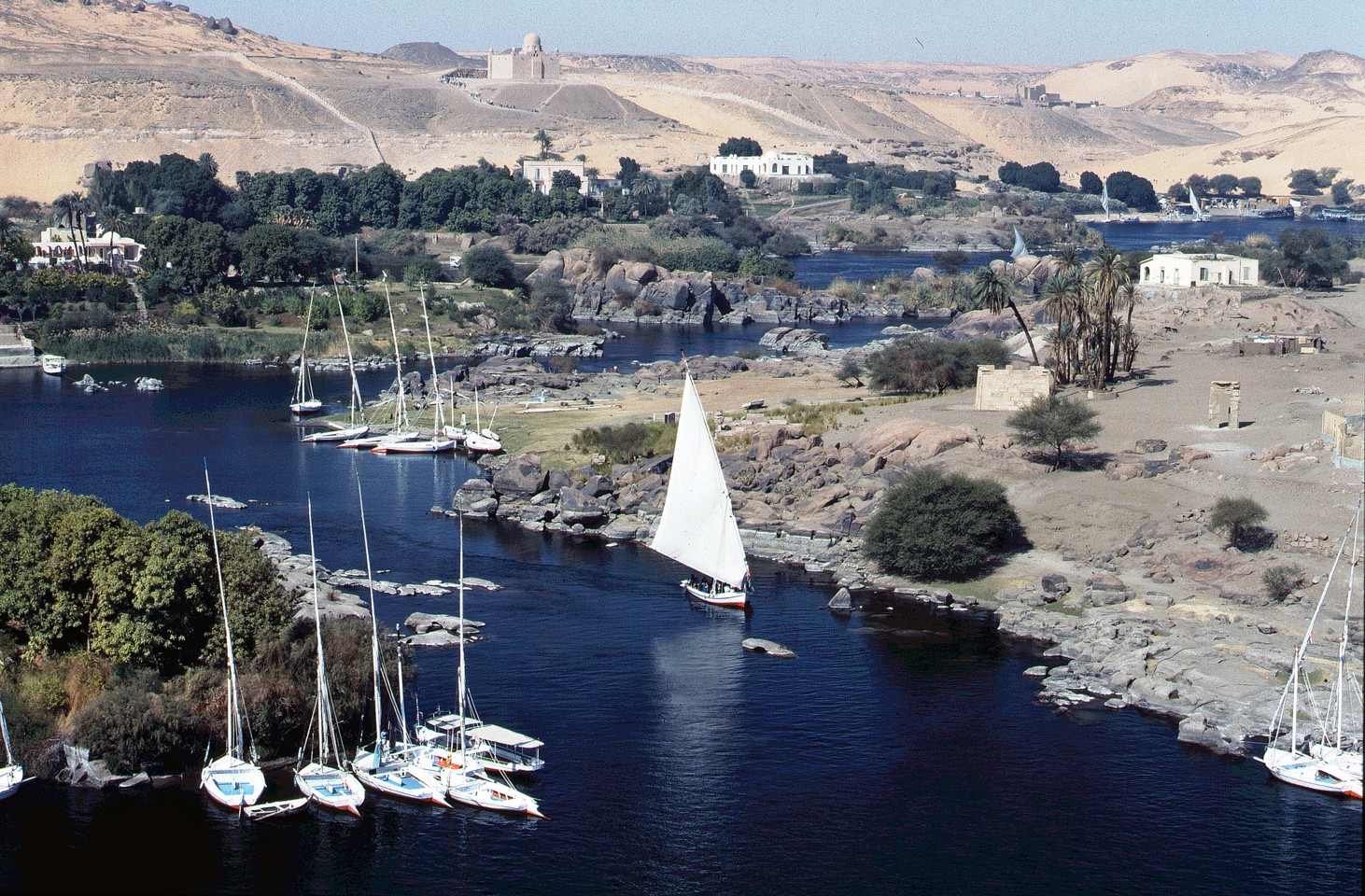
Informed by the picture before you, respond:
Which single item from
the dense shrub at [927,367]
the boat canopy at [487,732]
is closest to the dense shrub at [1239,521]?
the boat canopy at [487,732]

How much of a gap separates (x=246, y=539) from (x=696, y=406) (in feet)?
36.8

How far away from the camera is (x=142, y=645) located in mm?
28516

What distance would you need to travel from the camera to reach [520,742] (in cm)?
2797

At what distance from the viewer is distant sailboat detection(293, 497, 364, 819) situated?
85.9 feet

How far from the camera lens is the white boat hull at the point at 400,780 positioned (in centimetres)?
2659

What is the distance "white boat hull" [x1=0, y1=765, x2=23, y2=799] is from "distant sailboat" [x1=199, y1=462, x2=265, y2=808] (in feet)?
8.94

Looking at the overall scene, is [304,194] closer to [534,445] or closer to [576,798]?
[534,445]

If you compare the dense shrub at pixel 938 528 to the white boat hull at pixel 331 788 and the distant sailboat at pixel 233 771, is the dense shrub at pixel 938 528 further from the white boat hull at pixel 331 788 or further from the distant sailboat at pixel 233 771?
the distant sailboat at pixel 233 771

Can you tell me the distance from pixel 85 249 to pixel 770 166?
3532 inches

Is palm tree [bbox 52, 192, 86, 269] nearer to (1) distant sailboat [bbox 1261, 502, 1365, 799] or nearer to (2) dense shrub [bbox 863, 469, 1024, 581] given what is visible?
(2) dense shrub [bbox 863, 469, 1024, 581]

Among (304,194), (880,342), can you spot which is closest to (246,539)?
(880,342)

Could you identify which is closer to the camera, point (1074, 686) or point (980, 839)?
point (980, 839)

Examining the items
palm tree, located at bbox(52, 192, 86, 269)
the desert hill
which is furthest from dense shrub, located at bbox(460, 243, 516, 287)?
the desert hill

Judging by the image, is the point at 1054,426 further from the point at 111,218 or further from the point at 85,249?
the point at 111,218
